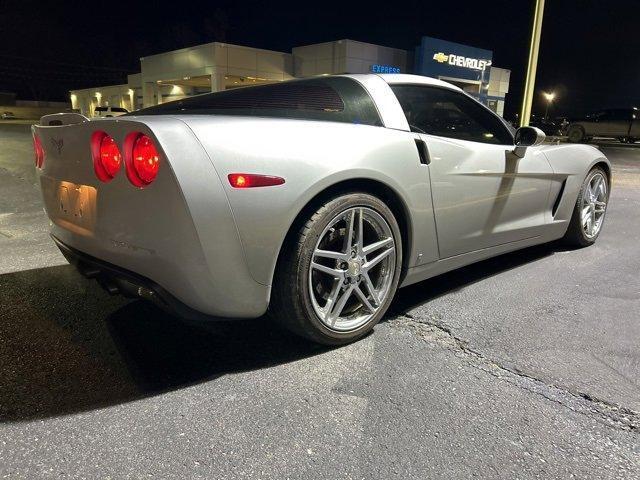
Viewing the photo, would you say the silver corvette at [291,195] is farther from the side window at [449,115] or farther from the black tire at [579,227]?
the black tire at [579,227]

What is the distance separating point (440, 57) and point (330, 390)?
2865 centimetres

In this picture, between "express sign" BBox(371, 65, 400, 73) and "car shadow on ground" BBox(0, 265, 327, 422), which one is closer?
"car shadow on ground" BBox(0, 265, 327, 422)

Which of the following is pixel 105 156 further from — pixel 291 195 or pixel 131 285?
pixel 291 195

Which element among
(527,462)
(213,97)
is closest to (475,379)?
(527,462)

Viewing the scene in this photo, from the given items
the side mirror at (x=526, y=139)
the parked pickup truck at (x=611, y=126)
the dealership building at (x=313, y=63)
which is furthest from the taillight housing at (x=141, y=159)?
the parked pickup truck at (x=611, y=126)

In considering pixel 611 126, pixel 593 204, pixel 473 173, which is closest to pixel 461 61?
pixel 611 126

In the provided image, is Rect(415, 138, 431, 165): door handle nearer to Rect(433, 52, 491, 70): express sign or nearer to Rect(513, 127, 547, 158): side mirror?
Rect(513, 127, 547, 158): side mirror

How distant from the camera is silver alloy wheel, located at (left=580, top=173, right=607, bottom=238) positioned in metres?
4.30

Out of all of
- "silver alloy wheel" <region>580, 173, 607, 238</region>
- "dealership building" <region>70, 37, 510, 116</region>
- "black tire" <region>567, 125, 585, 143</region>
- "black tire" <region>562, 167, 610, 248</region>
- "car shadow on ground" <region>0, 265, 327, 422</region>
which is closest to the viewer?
"car shadow on ground" <region>0, 265, 327, 422</region>

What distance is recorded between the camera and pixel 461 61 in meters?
29.1

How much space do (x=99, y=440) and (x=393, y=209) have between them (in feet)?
5.63

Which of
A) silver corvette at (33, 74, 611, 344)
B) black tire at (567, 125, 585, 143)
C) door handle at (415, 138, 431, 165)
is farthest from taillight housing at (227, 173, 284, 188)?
black tire at (567, 125, 585, 143)

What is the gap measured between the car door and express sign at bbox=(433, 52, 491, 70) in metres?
26.2

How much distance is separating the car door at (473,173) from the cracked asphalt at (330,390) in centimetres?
46
